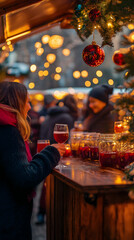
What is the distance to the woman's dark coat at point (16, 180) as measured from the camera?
6.22ft

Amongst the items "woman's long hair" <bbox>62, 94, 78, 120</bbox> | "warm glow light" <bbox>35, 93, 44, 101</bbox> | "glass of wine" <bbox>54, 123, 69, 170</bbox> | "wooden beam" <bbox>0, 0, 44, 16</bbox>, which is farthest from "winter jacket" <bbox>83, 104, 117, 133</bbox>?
"warm glow light" <bbox>35, 93, 44, 101</bbox>

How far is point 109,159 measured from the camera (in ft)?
7.65

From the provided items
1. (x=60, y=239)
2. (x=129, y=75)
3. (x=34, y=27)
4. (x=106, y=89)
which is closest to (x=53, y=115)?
(x=106, y=89)

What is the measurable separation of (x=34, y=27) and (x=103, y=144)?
2143 millimetres

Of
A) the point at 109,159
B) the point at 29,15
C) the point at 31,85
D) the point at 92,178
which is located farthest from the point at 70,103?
the point at 31,85

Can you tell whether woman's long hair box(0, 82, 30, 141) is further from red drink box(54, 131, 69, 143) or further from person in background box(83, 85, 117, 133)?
person in background box(83, 85, 117, 133)

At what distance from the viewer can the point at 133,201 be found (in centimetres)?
185

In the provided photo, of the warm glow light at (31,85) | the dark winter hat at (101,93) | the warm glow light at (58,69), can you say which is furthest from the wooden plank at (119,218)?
the warm glow light at (31,85)

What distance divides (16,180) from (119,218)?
2.38 ft

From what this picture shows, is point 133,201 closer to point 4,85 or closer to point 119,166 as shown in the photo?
point 119,166

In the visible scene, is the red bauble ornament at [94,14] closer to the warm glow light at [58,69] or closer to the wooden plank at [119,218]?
the wooden plank at [119,218]

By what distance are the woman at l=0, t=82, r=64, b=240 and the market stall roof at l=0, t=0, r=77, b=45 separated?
108cm

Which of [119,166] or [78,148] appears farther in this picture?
[78,148]

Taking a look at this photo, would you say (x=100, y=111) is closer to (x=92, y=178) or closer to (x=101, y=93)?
(x=101, y=93)
